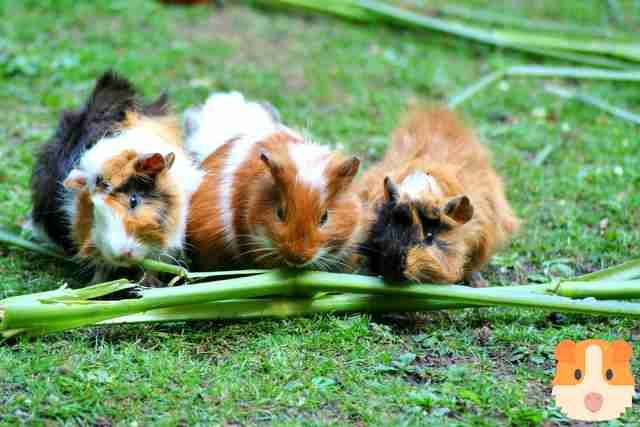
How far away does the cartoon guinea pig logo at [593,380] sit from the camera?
3.27m

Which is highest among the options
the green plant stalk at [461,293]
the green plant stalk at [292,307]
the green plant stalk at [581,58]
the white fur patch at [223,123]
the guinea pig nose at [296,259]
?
the green plant stalk at [581,58]

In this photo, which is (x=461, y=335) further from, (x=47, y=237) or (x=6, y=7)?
(x=6, y=7)

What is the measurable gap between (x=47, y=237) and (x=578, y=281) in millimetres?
2699

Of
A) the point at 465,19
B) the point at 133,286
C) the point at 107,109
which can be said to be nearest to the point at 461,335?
the point at 133,286

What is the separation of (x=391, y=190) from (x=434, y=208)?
223mm

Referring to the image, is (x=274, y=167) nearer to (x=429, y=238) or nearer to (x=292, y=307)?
(x=292, y=307)

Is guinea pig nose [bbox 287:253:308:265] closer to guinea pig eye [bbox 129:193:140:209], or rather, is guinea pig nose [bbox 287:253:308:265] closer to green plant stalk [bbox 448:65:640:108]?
guinea pig eye [bbox 129:193:140:209]

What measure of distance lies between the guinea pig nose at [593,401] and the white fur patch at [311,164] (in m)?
1.43

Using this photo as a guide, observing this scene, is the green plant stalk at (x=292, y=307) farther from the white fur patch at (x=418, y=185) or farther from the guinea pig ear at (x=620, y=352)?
the guinea pig ear at (x=620, y=352)

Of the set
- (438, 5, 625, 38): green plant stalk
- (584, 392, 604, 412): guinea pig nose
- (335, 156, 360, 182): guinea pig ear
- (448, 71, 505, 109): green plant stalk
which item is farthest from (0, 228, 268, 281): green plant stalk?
(438, 5, 625, 38): green plant stalk

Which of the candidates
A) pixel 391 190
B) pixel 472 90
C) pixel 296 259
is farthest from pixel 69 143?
pixel 472 90

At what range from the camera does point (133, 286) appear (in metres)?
3.77

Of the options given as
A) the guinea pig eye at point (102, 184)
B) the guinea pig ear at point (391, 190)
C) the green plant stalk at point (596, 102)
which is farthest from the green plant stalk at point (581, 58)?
the guinea pig eye at point (102, 184)

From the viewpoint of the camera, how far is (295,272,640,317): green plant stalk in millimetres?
3799
